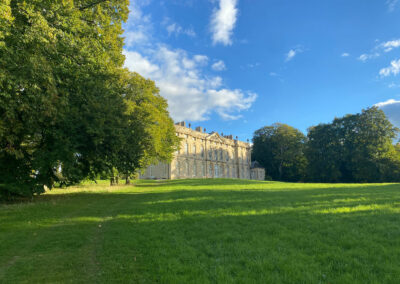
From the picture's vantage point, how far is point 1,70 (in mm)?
9672

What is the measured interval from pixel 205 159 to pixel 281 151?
26311 mm

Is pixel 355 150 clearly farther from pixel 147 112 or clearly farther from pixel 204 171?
pixel 147 112

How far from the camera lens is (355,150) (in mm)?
58031

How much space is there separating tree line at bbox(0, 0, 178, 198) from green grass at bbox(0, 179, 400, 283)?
15.2 ft

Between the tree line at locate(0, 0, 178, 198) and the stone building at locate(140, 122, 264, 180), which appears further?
the stone building at locate(140, 122, 264, 180)

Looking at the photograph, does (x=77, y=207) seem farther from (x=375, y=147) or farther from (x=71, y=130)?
(x=375, y=147)

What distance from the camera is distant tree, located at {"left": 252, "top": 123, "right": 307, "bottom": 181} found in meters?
79.2

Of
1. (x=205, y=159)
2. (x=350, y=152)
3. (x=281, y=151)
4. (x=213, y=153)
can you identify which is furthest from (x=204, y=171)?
(x=350, y=152)

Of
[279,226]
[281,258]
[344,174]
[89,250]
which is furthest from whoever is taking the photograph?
[344,174]

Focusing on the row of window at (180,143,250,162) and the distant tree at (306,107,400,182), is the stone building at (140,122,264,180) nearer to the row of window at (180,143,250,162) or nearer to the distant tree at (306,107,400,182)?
the row of window at (180,143,250,162)

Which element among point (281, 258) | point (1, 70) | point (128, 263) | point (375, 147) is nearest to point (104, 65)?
point (1, 70)

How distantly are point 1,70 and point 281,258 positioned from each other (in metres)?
11.4

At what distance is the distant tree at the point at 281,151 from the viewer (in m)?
79.2

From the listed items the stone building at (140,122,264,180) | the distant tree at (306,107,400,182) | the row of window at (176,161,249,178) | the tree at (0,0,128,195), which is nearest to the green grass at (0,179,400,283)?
the tree at (0,0,128,195)
